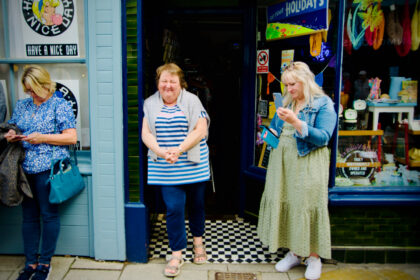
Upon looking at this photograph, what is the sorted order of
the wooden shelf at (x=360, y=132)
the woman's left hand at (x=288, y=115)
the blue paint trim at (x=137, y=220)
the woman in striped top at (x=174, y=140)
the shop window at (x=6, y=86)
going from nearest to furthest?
the woman's left hand at (x=288, y=115), the woman in striped top at (x=174, y=140), the blue paint trim at (x=137, y=220), the shop window at (x=6, y=86), the wooden shelf at (x=360, y=132)

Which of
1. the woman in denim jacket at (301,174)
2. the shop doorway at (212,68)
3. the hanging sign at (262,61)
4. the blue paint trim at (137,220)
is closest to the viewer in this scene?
the woman in denim jacket at (301,174)

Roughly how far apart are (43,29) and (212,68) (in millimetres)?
3853

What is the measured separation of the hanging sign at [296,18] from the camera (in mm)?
3191

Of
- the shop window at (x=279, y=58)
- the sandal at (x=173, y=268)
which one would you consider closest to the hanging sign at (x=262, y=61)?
the shop window at (x=279, y=58)

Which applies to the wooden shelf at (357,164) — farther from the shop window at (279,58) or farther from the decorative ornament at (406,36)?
the decorative ornament at (406,36)

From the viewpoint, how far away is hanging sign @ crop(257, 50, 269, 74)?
3.78 metres

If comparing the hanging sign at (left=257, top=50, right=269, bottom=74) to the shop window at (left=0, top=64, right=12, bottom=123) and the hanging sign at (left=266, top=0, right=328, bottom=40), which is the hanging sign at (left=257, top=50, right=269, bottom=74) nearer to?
the hanging sign at (left=266, top=0, right=328, bottom=40)

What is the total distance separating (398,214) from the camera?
3.32m

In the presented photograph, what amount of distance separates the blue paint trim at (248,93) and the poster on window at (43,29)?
1691mm

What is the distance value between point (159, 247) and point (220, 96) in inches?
143

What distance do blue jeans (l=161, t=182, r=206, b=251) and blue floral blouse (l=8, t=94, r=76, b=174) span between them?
95 centimetres

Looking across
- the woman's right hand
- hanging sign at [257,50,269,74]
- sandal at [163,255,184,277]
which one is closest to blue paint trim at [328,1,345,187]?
hanging sign at [257,50,269,74]

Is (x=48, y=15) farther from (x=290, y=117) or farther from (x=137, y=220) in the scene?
(x=290, y=117)

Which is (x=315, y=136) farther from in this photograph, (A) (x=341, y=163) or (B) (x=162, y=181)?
(B) (x=162, y=181)
